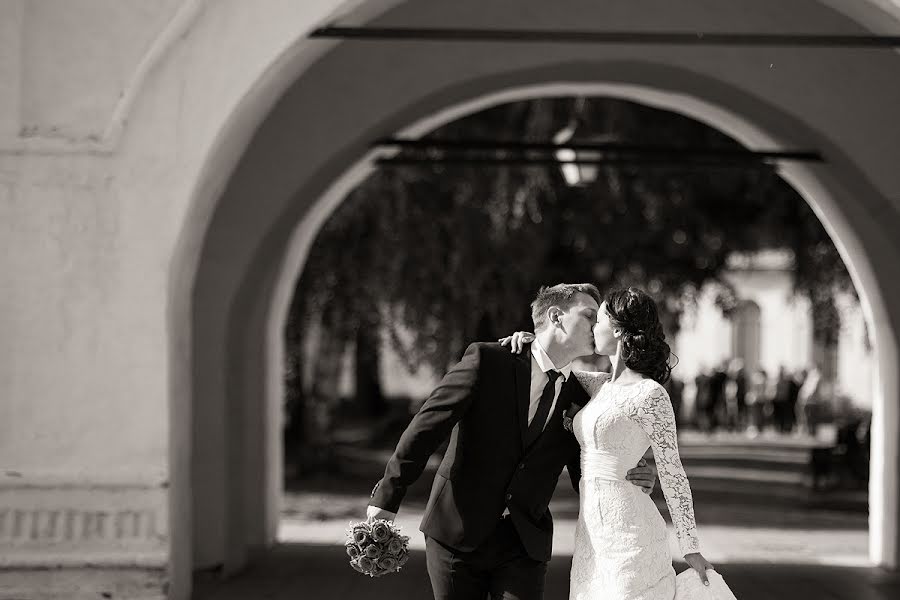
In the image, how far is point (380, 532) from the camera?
496 cm

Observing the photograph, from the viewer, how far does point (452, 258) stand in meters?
16.3

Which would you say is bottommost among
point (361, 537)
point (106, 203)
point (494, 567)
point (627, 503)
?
point (494, 567)

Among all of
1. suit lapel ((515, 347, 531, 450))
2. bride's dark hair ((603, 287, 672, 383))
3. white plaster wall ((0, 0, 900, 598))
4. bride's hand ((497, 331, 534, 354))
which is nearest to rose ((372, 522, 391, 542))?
suit lapel ((515, 347, 531, 450))

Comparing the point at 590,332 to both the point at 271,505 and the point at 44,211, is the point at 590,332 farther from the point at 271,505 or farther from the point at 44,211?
the point at 271,505

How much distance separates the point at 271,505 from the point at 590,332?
6951 mm

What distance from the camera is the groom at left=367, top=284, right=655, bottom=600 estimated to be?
5.05 m

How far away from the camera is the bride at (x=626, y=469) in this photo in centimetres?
484

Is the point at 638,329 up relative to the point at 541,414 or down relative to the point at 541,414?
up

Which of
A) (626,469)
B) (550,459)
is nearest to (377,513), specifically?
(550,459)

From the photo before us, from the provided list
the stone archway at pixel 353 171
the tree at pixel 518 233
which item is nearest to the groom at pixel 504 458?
the stone archway at pixel 353 171

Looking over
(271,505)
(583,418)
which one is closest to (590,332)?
(583,418)

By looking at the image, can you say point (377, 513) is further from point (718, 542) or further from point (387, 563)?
point (718, 542)

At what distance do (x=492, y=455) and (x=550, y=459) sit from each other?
0.22 metres

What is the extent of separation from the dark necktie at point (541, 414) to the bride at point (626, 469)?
5.8 inches
